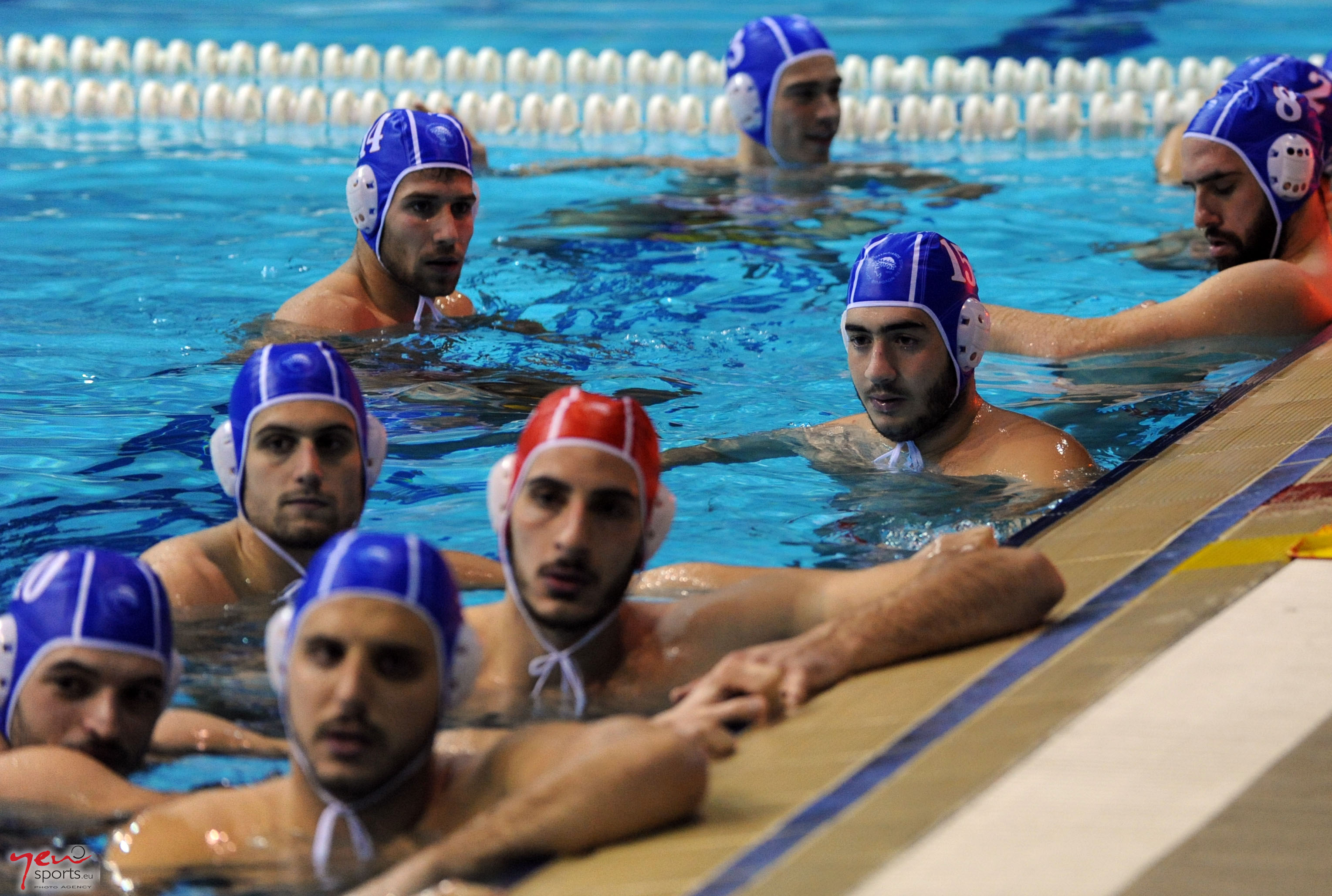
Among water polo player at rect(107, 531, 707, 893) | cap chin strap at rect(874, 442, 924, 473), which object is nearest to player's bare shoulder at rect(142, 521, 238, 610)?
water polo player at rect(107, 531, 707, 893)

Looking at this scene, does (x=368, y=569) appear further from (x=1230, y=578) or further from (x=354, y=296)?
(x=354, y=296)

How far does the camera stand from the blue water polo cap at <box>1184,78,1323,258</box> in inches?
252

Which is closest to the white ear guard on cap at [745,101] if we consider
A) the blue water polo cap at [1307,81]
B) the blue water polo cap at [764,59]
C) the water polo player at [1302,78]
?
the blue water polo cap at [764,59]

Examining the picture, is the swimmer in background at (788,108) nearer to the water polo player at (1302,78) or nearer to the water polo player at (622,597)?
the water polo player at (1302,78)

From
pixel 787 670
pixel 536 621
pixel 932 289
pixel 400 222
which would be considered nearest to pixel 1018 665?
pixel 787 670

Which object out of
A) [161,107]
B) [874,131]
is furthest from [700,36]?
[161,107]

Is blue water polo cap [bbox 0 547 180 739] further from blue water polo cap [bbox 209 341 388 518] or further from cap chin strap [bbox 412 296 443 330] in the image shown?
cap chin strap [bbox 412 296 443 330]

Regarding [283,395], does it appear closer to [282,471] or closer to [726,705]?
[282,471]

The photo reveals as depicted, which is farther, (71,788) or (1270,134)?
(1270,134)

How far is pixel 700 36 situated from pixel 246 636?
43.8 ft

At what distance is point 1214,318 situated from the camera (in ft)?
21.0

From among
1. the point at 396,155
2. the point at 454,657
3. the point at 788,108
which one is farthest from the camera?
the point at 788,108

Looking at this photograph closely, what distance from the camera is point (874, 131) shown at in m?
12.6

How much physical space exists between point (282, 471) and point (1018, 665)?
1932 mm
